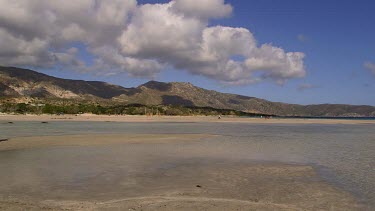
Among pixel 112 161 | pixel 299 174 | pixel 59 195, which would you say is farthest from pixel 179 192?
pixel 112 161

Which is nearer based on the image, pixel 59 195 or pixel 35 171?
pixel 59 195

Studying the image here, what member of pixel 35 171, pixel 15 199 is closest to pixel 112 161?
pixel 35 171

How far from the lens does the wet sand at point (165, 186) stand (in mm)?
11443

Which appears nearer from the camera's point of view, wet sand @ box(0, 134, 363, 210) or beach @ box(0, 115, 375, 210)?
wet sand @ box(0, 134, 363, 210)

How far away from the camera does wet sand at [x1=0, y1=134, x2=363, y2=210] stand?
11.4 m

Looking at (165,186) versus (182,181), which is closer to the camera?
(165,186)

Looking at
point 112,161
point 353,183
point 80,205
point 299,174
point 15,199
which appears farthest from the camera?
point 112,161

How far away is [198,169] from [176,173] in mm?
1728

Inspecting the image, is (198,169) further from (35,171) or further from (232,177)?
(35,171)

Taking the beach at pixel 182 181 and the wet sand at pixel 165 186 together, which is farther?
the beach at pixel 182 181

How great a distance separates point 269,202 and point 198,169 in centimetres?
721

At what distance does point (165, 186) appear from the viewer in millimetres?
14391

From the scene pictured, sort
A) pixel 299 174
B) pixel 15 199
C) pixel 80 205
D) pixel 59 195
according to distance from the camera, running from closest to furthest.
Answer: pixel 80 205 → pixel 15 199 → pixel 59 195 → pixel 299 174

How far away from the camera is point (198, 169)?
61.8 feet
